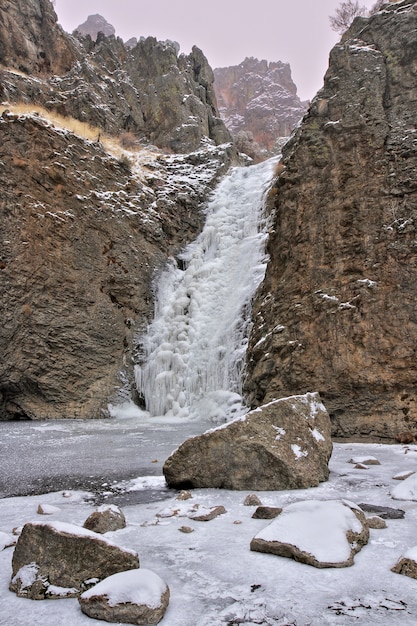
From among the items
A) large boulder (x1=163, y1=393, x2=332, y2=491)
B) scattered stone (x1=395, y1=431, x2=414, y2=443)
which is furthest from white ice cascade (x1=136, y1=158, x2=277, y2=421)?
large boulder (x1=163, y1=393, x2=332, y2=491)

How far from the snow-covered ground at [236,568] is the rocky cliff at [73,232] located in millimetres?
8783

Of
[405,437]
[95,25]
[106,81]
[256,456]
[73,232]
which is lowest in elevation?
[405,437]

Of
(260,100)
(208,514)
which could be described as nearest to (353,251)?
(208,514)

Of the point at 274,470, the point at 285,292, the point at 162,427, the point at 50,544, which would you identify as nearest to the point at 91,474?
the point at 274,470

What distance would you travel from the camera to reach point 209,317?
13062 mm

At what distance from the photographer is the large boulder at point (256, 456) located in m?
3.69

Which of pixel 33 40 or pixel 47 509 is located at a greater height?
pixel 33 40

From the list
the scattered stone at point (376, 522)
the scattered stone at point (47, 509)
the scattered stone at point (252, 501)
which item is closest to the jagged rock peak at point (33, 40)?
the scattered stone at point (47, 509)

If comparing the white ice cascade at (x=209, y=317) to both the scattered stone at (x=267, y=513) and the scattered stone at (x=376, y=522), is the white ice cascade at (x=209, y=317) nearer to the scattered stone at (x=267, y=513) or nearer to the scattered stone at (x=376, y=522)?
the scattered stone at (x=267, y=513)

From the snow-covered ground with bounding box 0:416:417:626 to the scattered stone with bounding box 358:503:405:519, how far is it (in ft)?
0.17

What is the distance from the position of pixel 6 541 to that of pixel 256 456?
2.11m

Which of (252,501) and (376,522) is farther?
(252,501)

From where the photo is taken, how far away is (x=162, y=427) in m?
9.26

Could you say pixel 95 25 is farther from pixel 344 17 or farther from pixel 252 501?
pixel 252 501
